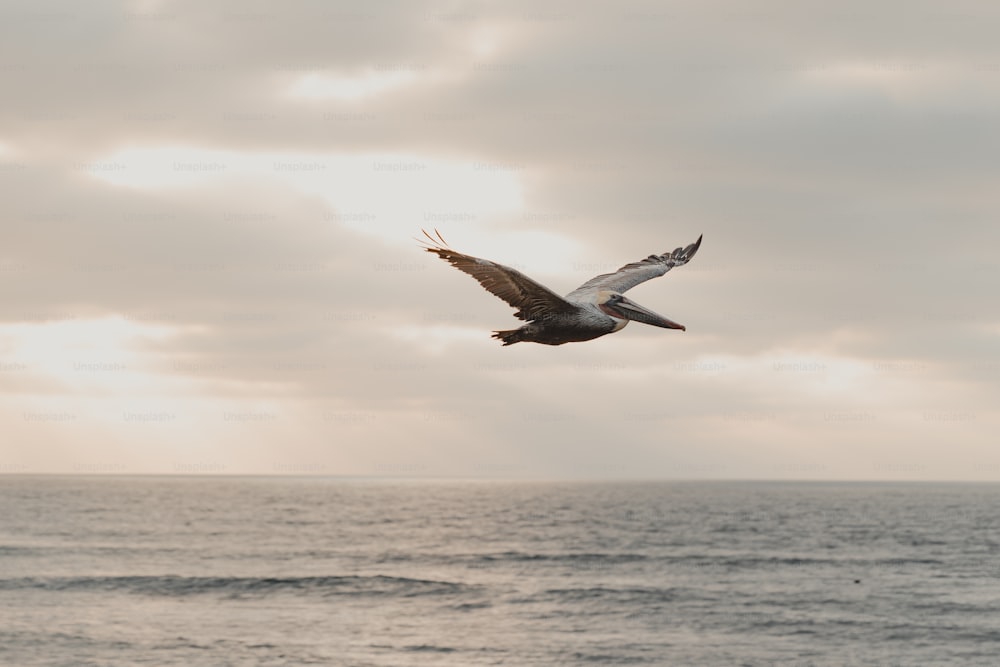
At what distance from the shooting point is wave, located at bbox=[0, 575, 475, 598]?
67875mm

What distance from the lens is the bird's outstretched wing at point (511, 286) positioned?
33.9 ft

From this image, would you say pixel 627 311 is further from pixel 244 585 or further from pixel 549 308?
pixel 244 585

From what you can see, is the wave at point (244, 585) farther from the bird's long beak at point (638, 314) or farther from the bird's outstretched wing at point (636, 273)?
the bird's long beak at point (638, 314)

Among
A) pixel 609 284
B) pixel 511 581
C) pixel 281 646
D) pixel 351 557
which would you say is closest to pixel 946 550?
pixel 511 581

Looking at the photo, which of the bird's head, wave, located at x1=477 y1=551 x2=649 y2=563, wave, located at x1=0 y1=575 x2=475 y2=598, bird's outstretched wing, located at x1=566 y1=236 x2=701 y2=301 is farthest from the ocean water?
the bird's head

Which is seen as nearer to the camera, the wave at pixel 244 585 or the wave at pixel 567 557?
the wave at pixel 244 585

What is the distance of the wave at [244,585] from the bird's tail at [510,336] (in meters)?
58.4

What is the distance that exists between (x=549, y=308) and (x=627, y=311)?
37.5 inches

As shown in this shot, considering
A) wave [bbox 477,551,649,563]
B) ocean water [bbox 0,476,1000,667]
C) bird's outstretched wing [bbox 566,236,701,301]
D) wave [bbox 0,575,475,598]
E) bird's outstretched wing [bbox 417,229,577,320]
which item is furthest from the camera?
wave [bbox 477,551,649,563]

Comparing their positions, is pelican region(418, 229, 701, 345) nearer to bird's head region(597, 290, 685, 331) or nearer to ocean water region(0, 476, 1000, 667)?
bird's head region(597, 290, 685, 331)

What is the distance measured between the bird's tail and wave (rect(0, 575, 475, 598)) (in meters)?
58.4

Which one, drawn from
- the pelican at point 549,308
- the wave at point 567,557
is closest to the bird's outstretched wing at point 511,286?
the pelican at point 549,308

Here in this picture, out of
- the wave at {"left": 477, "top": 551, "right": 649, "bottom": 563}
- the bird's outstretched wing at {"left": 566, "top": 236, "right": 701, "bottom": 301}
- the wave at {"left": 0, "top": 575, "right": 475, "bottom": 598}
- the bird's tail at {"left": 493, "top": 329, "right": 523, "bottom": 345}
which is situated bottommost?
the wave at {"left": 0, "top": 575, "right": 475, "bottom": 598}

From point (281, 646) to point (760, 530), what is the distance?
78345mm
